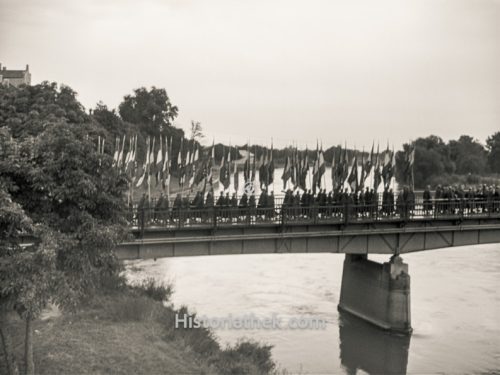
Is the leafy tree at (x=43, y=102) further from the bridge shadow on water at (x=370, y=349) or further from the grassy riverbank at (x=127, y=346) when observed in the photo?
the bridge shadow on water at (x=370, y=349)

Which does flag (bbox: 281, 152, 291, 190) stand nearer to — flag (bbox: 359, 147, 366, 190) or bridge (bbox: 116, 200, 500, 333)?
bridge (bbox: 116, 200, 500, 333)

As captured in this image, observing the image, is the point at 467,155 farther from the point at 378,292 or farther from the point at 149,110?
the point at 378,292

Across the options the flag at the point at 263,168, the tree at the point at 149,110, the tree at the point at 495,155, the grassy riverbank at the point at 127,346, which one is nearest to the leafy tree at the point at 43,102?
the flag at the point at 263,168

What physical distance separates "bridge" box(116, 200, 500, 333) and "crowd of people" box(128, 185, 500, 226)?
0.06 meters

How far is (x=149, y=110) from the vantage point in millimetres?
96500

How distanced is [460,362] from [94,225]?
66.3ft

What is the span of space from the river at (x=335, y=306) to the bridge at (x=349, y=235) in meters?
1.93

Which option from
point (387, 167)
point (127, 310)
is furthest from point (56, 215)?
point (387, 167)

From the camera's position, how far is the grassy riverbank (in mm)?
20766

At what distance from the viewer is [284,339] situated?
108 feet

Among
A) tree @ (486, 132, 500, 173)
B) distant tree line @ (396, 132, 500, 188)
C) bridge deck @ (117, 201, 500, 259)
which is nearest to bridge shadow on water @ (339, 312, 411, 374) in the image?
bridge deck @ (117, 201, 500, 259)

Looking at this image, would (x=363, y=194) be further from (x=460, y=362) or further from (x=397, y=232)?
(x=460, y=362)

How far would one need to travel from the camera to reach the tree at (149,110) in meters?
96.6

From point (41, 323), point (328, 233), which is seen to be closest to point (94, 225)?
point (41, 323)
